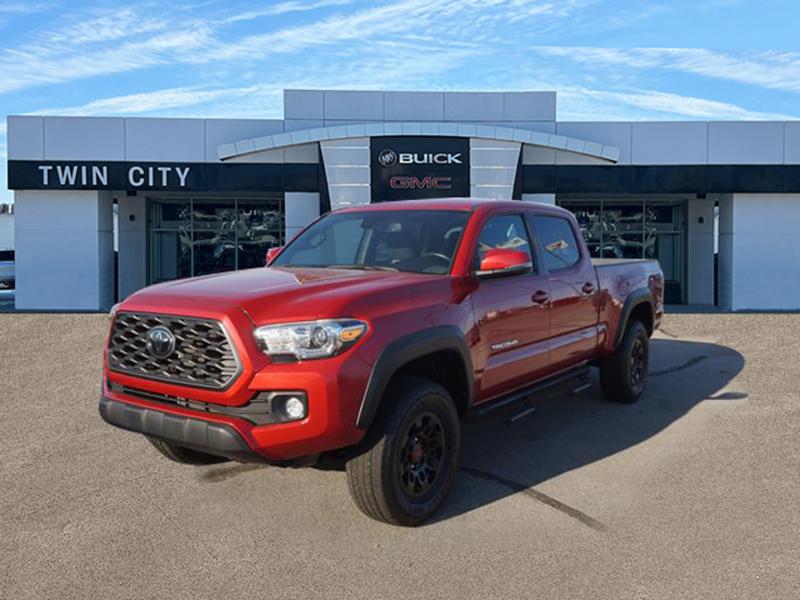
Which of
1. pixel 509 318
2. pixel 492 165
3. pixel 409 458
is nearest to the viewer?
pixel 409 458

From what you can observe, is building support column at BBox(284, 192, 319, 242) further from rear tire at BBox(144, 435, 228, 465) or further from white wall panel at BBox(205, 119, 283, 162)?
rear tire at BBox(144, 435, 228, 465)

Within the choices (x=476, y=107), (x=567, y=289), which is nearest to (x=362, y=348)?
(x=567, y=289)

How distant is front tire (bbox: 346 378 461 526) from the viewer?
3.81m

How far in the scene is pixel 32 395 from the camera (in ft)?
23.9

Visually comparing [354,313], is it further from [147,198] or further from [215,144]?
[147,198]

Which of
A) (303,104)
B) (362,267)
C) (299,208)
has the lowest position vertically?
(362,267)

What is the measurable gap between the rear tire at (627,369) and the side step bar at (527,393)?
63 centimetres

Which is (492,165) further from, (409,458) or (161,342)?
(161,342)

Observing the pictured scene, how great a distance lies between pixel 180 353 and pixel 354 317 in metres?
0.98

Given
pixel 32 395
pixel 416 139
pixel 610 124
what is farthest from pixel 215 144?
pixel 32 395

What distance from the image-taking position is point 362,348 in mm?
3635

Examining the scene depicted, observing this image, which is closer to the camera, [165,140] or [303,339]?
[303,339]

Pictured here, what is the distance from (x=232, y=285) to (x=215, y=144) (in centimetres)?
1516

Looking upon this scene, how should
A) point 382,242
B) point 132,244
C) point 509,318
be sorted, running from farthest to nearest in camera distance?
point 132,244
point 382,242
point 509,318
